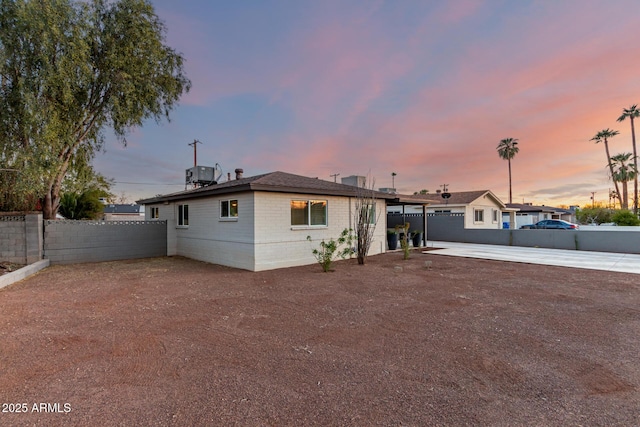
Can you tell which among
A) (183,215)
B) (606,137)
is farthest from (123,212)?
(606,137)

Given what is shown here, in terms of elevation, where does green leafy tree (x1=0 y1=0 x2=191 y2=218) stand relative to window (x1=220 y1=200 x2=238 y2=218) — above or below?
above

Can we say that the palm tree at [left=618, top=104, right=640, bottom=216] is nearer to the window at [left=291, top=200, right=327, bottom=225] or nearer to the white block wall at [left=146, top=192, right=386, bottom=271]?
the white block wall at [left=146, top=192, right=386, bottom=271]

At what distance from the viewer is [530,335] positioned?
410 centimetres

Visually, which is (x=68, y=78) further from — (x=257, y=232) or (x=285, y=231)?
(x=285, y=231)

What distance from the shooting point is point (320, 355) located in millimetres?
3475

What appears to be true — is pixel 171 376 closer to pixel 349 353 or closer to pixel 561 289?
pixel 349 353

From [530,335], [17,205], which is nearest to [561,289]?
[530,335]

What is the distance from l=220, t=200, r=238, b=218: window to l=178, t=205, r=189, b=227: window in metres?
3.13

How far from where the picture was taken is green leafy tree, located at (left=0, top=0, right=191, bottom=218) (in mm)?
9570

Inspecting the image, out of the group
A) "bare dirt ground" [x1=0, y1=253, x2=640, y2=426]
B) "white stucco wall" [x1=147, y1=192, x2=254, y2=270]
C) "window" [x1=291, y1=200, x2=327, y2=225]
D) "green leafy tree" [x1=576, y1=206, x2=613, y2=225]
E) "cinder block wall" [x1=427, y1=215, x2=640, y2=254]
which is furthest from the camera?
"green leafy tree" [x1=576, y1=206, x2=613, y2=225]

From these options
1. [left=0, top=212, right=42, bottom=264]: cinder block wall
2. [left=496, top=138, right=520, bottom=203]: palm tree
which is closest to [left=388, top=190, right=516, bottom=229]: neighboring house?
[left=496, top=138, right=520, bottom=203]: palm tree

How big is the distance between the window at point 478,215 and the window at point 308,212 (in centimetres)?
1544

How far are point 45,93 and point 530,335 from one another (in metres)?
14.7

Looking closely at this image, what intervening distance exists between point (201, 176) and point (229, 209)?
466 centimetres
